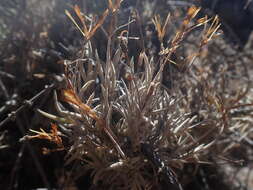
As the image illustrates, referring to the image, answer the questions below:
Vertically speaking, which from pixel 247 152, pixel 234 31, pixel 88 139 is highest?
pixel 88 139

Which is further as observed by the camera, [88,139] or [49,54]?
[49,54]

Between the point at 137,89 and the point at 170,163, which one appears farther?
the point at 170,163

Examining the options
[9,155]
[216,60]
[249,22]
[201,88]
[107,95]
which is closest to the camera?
[107,95]

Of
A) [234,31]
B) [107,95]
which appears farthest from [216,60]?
[107,95]

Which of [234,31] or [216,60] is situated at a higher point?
[234,31]

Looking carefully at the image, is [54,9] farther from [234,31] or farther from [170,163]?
[170,163]

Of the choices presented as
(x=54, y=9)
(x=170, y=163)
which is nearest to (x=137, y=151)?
(x=170, y=163)

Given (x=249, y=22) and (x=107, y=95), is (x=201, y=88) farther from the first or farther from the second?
(x=249, y=22)

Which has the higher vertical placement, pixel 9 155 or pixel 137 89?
pixel 137 89

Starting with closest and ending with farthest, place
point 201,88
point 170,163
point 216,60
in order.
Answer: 1. point 170,163
2. point 201,88
3. point 216,60

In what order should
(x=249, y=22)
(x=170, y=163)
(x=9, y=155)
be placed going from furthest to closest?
(x=249, y=22), (x=9, y=155), (x=170, y=163)
